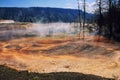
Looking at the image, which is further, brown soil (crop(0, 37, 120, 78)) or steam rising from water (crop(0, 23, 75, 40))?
steam rising from water (crop(0, 23, 75, 40))

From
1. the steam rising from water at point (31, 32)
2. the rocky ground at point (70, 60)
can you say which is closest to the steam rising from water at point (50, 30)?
the steam rising from water at point (31, 32)

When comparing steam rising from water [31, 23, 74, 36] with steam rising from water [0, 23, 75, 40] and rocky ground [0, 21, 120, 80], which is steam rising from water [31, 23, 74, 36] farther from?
rocky ground [0, 21, 120, 80]

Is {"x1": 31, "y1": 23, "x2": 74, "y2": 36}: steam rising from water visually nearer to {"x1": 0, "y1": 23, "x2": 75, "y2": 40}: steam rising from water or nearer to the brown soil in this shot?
{"x1": 0, "y1": 23, "x2": 75, "y2": 40}: steam rising from water

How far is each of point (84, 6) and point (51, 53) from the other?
33.7m

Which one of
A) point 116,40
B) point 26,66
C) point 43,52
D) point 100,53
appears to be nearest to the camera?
point 26,66

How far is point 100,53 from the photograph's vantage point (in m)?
36.2

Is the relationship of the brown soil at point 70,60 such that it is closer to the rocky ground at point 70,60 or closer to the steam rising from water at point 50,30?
the rocky ground at point 70,60

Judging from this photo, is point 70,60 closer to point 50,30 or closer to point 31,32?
point 31,32

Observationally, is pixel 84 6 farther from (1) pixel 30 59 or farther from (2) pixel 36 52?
(1) pixel 30 59

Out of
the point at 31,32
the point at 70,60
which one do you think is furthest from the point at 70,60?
the point at 31,32

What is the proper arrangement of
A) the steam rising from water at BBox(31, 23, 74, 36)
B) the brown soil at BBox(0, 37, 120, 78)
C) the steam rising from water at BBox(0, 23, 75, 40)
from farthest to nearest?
1. the steam rising from water at BBox(31, 23, 74, 36)
2. the steam rising from water at BBox(0, 23, 75, 40)
3. the brown soil at BBox(0, 37, 120, 78)

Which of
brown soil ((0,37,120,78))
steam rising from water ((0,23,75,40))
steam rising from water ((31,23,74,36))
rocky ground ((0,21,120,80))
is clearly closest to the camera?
rocky ground ((0,21,120,80))

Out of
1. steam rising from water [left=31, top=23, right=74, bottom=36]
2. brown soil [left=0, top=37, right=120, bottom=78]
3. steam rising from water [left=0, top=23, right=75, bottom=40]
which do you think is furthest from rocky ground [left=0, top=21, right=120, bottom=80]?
steam rising from water [left=31, top=23, right=74, bottom=36]

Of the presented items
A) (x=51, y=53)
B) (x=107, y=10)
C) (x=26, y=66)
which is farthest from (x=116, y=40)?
(x=26, y=66)
